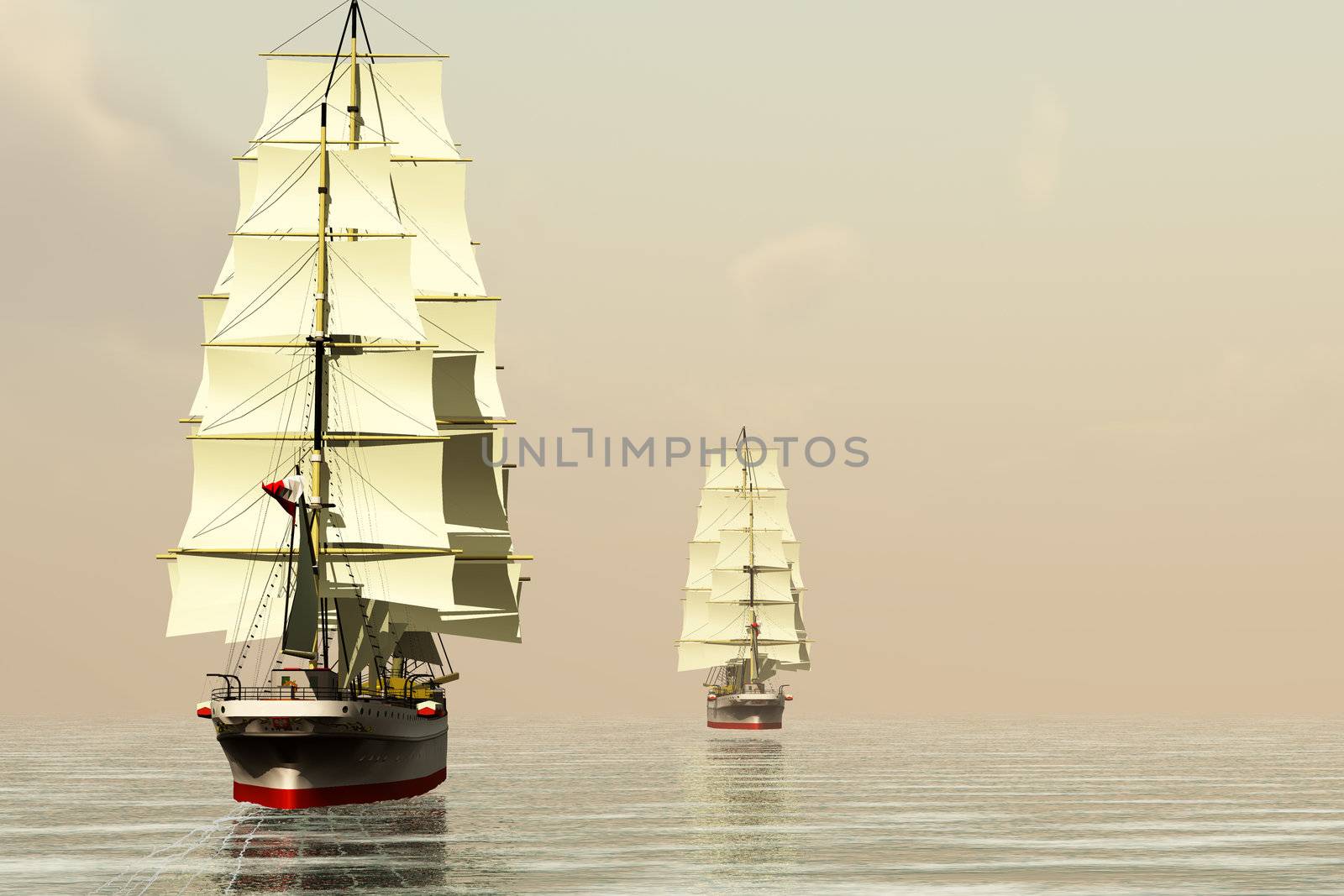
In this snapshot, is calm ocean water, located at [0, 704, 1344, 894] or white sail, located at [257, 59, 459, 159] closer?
calm ocean water, located at [0, 704, 1344, 894]

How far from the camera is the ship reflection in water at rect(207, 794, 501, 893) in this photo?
3631 cm

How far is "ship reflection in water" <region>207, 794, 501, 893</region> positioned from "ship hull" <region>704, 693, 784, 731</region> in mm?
86598

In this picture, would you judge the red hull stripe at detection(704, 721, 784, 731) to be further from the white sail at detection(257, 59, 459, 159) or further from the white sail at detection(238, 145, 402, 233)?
Answer: the white sail at detection(238, 145, 402, 233)

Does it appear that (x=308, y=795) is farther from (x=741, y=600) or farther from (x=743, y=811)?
(x=741, y=600)

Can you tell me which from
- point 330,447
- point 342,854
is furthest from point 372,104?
point 342,854

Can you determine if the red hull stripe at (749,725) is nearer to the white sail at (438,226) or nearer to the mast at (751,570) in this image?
Answer: the mast at (751,570)

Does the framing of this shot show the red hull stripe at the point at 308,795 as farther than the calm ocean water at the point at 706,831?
Yes

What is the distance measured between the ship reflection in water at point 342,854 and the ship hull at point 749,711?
284 ft

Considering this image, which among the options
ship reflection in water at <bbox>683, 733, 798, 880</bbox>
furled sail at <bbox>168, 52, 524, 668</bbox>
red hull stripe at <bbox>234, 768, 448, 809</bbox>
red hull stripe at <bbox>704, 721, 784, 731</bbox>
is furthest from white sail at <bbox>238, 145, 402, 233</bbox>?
red hull stripe at <bbox>704, 721, 784, 731</bbox>

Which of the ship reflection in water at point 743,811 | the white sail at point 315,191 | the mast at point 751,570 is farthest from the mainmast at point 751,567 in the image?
the white sail at point 315,191

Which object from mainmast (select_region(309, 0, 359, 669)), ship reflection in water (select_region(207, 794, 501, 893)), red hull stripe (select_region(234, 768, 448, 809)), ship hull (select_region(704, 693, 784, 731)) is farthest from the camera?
ship hull (select_region(704, 693, 784, 731))

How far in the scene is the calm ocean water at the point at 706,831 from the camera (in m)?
37.7

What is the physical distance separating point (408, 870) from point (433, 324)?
44.4 metres

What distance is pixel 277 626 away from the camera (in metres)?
61.7
